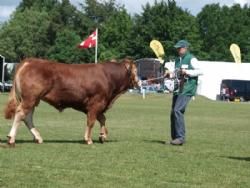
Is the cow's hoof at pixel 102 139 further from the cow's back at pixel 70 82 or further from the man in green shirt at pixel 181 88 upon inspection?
the man in green shirt at pixel 181 88

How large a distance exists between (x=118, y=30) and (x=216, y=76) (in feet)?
153

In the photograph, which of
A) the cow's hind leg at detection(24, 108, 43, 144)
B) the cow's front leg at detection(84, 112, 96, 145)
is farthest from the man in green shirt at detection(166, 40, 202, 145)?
the cow's hind leg at detection(24, 108, 43, 144)

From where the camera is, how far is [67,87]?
556 inches

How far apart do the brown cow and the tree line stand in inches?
3079

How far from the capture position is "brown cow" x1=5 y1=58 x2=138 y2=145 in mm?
13633

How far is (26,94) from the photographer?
536 inches

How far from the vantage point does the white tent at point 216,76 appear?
230ft

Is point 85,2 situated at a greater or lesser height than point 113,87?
greater

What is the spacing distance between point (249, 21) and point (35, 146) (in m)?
111

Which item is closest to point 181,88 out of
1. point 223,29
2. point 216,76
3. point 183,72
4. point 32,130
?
point 183,72

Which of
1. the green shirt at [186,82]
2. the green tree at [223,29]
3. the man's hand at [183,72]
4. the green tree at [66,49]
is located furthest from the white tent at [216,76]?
the man's hand at [183,72]

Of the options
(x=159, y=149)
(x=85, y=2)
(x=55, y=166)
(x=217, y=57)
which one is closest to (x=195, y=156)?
(x=159, y=149)

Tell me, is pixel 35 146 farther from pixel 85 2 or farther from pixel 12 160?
pixel 85 2

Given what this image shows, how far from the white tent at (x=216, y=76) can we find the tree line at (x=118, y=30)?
884 inches
